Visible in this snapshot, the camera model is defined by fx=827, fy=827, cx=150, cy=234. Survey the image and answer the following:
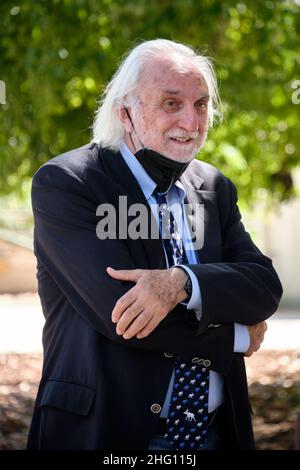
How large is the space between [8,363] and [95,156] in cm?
610

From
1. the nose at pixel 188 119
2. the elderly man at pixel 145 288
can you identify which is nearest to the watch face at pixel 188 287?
the elderly man at pixel 145 288

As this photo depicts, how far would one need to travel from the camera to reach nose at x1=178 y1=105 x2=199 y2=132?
2.78 metres

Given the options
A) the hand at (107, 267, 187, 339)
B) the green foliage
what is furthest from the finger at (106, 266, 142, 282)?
the green foliage

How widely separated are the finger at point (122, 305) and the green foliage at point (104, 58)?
2908 millimetres

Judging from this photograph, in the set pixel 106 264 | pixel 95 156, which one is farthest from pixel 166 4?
pixel 106 264

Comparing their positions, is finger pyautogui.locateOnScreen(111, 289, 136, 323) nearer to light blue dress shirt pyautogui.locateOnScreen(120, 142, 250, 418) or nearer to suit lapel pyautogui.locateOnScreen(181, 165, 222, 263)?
light blue dress shirt pyautogui.locateOnScreen(120, 142, 250, 418)

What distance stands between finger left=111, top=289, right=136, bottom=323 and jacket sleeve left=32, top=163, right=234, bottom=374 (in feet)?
0.08

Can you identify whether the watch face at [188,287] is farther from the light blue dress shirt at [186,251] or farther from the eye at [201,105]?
the eye at [201,105]

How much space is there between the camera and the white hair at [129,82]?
9.31 ft

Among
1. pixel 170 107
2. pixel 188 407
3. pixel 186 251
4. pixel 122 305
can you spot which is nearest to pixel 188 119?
pixel 170 107

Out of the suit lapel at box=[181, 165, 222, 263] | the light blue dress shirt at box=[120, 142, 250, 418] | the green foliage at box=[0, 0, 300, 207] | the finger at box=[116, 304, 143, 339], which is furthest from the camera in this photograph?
the green foliage at box=[0, 0, 300, 207]

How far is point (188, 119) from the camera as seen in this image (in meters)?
2.78

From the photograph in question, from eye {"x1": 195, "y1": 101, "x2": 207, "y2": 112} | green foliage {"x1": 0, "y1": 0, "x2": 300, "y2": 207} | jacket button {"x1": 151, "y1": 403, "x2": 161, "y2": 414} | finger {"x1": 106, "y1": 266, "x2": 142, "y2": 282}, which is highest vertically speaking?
green foliage {"x1": 0, "y1": 0, "x2": 300, "y2": 207}

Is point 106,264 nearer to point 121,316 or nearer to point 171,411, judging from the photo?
point 121,316
